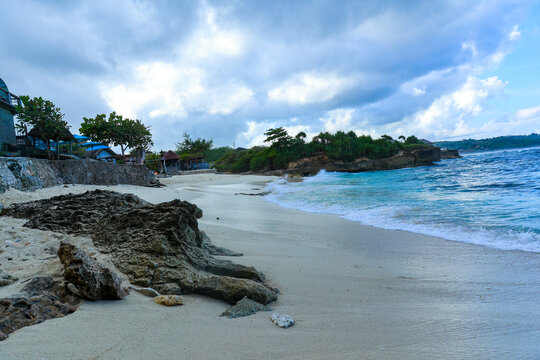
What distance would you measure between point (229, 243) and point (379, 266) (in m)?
2.26

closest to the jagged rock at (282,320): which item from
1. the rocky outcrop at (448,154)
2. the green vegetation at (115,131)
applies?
the green vegetation at (115,131)

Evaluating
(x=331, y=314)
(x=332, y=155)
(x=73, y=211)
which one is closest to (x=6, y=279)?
(x=73, y=211)

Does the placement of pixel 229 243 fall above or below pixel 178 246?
below

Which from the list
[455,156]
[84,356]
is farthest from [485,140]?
[84,356]

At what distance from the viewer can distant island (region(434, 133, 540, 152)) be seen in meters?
109

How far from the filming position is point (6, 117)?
53.9ft

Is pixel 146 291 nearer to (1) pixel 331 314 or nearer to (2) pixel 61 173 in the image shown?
(1) pixel 331 314

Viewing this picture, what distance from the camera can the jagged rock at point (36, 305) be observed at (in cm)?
167

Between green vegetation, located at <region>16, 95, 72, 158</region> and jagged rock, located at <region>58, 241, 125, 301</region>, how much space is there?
1673 centimetres

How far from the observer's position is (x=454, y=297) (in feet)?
8.81

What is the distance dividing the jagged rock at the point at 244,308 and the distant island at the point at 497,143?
125 metres

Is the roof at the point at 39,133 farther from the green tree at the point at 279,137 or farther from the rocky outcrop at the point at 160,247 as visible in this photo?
the green tree at the point at 279,137

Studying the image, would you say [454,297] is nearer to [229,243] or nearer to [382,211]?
[229,243]

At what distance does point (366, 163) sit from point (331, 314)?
1991 inches
